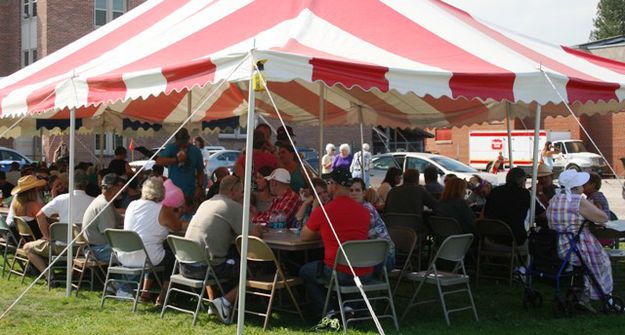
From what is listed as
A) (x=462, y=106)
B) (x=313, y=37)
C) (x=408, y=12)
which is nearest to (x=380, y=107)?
(x=462, y=106)

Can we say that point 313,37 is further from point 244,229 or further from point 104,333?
point 104,333

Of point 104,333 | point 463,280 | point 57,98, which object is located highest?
point 57,98

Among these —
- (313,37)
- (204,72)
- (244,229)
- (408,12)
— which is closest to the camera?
(244,229)

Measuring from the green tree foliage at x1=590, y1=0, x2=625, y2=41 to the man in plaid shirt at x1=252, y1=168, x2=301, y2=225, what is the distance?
234 ft

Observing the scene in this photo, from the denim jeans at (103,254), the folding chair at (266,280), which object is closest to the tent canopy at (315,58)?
the folding chair at (266,280)

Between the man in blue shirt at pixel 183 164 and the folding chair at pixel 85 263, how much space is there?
6.11 ft

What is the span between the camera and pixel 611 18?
72.4 m

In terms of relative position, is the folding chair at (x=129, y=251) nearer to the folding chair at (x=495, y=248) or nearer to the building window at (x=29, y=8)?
the folding chair at (x=495, y=248)

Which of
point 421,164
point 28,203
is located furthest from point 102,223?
point 421,164

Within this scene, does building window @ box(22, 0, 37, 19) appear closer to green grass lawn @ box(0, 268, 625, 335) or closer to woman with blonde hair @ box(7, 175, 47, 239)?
woman with blonde hair @ box(7, 175, 47, 239)

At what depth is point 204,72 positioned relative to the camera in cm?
597

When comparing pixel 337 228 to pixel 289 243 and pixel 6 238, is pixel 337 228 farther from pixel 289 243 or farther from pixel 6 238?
pixel 6 238

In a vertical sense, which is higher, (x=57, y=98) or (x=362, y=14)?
(x=362, y=14)

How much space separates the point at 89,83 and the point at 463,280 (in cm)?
366
